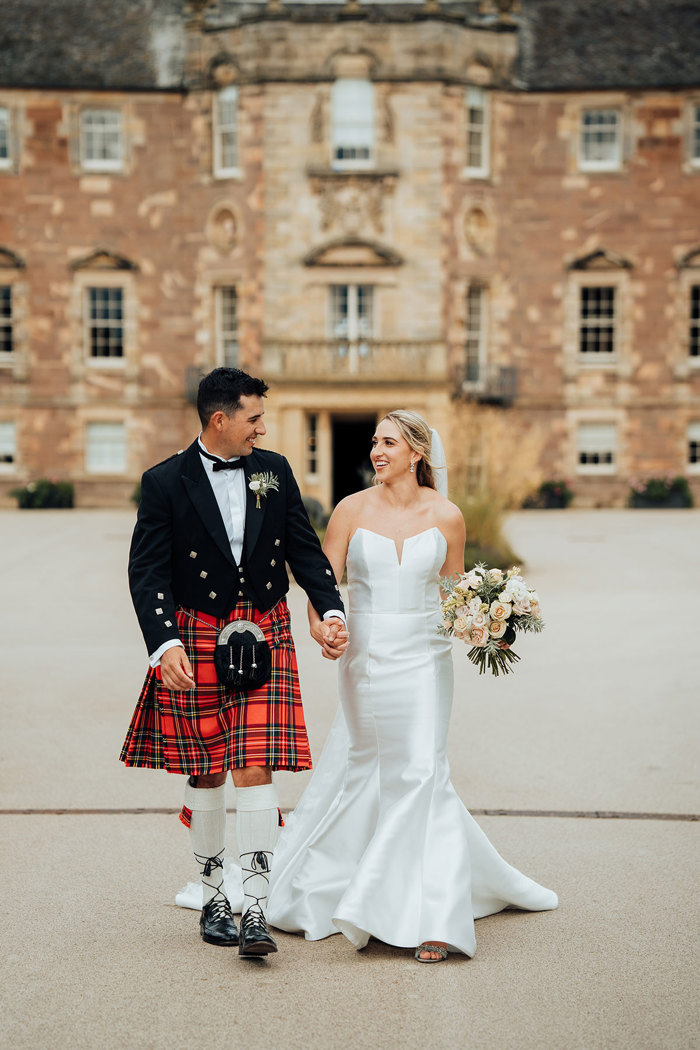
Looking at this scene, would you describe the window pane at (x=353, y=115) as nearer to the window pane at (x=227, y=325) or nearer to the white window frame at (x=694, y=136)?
the window pane at (x=227, y=325)

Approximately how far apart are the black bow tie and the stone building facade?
27132mm

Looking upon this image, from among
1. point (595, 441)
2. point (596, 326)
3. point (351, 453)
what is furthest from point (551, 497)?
point (351, 453)

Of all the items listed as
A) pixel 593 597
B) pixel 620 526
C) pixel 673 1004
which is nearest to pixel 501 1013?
pixel 673 1004

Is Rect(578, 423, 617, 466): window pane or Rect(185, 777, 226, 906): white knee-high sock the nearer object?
Rect(185, 777, 226, 906): white knee-high sock

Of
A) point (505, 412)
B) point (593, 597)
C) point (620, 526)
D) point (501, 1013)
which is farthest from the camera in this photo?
point (505, 412)

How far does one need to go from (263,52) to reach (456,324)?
7754 millimetres

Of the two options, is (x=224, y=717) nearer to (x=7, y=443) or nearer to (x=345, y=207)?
(x=345, y=207)

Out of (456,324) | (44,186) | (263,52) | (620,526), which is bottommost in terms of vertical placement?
(620,526)

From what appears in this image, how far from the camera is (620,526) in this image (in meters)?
27.6

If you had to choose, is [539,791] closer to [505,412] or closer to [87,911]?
[87,911]

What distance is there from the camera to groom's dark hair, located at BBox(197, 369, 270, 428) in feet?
16.0

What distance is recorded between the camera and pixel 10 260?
3431cm

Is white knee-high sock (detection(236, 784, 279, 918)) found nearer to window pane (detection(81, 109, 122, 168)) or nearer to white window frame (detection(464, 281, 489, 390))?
white window frame (detection(464, 281, 489, 390))

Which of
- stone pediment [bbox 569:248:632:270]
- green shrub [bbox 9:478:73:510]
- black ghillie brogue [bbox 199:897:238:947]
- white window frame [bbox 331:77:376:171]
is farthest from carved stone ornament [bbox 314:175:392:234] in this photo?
black ghillie brogue [bbox 199:897:238:947]
